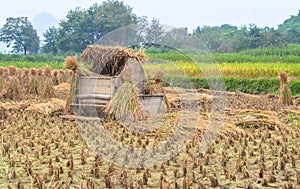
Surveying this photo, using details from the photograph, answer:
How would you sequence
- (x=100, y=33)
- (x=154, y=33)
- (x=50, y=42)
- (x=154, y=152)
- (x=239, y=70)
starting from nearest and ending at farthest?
(x=154, y=152) → (x=154, y=33) → (x=239, y=70) → (x=100, y=33) → (x=50, y=42)

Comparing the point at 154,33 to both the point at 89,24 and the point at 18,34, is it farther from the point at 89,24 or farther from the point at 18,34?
the point at 18,34

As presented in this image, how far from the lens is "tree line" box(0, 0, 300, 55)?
129ft

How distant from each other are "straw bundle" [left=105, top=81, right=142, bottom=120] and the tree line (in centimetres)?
2401

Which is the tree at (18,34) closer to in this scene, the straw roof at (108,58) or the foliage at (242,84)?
the foliage at (242,84)

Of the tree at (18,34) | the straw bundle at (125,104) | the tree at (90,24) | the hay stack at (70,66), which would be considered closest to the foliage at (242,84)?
the hay stack at (70,66)

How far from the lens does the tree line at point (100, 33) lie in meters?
39.3

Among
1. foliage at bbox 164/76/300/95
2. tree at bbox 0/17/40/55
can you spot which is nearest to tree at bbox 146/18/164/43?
foliage at bbox 164/76/300/95

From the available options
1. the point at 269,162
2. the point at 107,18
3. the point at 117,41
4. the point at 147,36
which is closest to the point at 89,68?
the point at 117,41

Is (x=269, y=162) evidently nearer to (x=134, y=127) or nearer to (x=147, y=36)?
(x=134, y=127)

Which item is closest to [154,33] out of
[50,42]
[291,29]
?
[291,29]

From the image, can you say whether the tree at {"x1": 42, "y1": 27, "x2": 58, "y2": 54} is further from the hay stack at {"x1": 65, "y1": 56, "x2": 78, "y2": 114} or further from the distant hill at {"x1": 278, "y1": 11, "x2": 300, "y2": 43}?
the hay stack at {"x1": 65, "y1": 56, "x2": 78, "y2": 114}

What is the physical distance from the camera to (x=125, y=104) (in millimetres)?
9625

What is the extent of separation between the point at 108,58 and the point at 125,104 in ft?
5.19

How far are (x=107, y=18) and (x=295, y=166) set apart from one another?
38.4m
